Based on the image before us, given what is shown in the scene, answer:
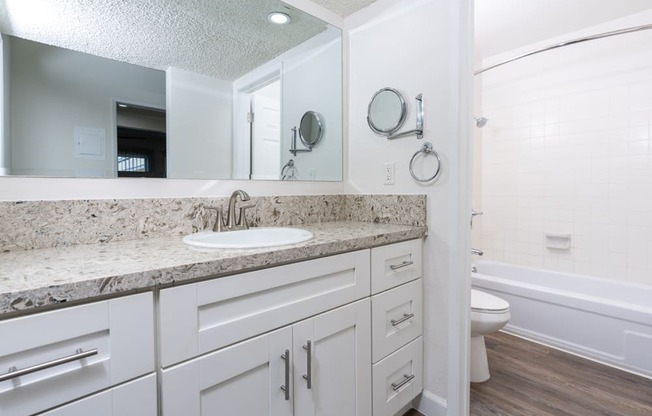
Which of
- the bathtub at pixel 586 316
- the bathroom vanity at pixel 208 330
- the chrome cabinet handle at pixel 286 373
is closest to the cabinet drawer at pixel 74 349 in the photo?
the bathroom vanity at pixel 208 330

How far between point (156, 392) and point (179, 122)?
974mm

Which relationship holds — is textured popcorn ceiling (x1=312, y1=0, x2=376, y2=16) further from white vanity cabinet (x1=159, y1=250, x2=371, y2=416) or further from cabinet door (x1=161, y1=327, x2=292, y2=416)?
cabinet door (x1=161, y1=327, x2=292, y2=416)

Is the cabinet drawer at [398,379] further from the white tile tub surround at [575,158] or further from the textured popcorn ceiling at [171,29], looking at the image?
the white tile tub surround at [575,158]

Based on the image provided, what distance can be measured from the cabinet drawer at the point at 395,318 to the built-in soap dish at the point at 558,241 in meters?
1.82

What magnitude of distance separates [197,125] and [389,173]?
93 cm

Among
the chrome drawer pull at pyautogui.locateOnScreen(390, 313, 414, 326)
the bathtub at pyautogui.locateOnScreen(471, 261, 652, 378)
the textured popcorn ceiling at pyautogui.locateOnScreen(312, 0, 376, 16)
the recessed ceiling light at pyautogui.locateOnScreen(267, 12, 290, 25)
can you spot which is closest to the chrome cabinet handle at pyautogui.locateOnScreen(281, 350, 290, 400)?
the chrome drawer pull at pyautogui.locateOnScreen(390, 313, 414, 326)

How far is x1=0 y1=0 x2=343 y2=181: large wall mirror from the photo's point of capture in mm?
947

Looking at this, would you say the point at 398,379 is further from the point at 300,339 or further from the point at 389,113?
the point at 389,113

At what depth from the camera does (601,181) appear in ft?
7.46

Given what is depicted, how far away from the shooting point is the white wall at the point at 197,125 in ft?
3.99

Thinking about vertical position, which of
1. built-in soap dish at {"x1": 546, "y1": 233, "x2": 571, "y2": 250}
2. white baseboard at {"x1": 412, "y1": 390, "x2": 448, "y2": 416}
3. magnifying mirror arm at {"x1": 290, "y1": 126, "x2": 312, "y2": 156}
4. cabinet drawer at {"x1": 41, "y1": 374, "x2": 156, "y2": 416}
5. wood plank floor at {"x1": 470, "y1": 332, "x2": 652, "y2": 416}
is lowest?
wood plank floor at {"x1": 470, "y1": 332, "x2": 652, "y2": 416}

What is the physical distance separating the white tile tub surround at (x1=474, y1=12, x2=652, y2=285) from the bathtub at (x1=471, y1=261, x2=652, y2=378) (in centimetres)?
11

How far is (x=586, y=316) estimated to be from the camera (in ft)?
6.01

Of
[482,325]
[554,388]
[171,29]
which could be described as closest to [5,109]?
[171,29]
